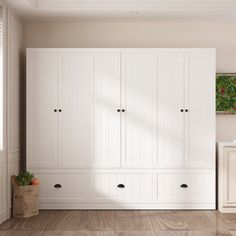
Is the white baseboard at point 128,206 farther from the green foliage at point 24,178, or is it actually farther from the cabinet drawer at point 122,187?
the green foliage at point 24,178

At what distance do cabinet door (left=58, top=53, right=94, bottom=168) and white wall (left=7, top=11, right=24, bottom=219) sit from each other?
0.53m

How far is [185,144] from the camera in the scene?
4.97 metres

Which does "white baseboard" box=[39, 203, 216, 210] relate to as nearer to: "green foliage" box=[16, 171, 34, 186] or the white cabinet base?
the white cabinet base

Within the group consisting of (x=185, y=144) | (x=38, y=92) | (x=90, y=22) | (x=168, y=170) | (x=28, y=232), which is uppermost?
(x=90, y=22)

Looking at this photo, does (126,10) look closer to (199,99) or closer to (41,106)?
(199,99)

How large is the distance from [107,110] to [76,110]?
38cm

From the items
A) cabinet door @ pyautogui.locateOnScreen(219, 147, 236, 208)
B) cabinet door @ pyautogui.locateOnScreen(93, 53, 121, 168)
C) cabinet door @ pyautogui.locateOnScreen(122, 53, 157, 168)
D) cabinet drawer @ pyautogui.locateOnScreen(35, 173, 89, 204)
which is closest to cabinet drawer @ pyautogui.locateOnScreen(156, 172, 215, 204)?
cabinet door @ pyautogui.locateOnScreen(219, 147, 236, 208)

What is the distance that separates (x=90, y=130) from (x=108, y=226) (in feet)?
4.10

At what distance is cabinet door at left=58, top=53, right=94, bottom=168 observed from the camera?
196 inches

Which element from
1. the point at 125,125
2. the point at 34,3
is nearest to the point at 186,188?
the point at 125,125

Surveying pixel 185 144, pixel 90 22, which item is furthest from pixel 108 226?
pixel 90 22

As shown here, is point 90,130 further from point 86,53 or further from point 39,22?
point 39,22

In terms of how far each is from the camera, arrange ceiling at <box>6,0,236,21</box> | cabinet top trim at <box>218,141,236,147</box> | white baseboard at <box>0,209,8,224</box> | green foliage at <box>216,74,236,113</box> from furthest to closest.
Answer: green foliage at <box>216,74,236,113</box> < cabinet top trim at <box>218,141,236,147</box> < ceiling at <box>6,0,236,21</box> < white baseboard at <box>0,209,8,224</box>

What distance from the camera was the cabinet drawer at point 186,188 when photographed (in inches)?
196
